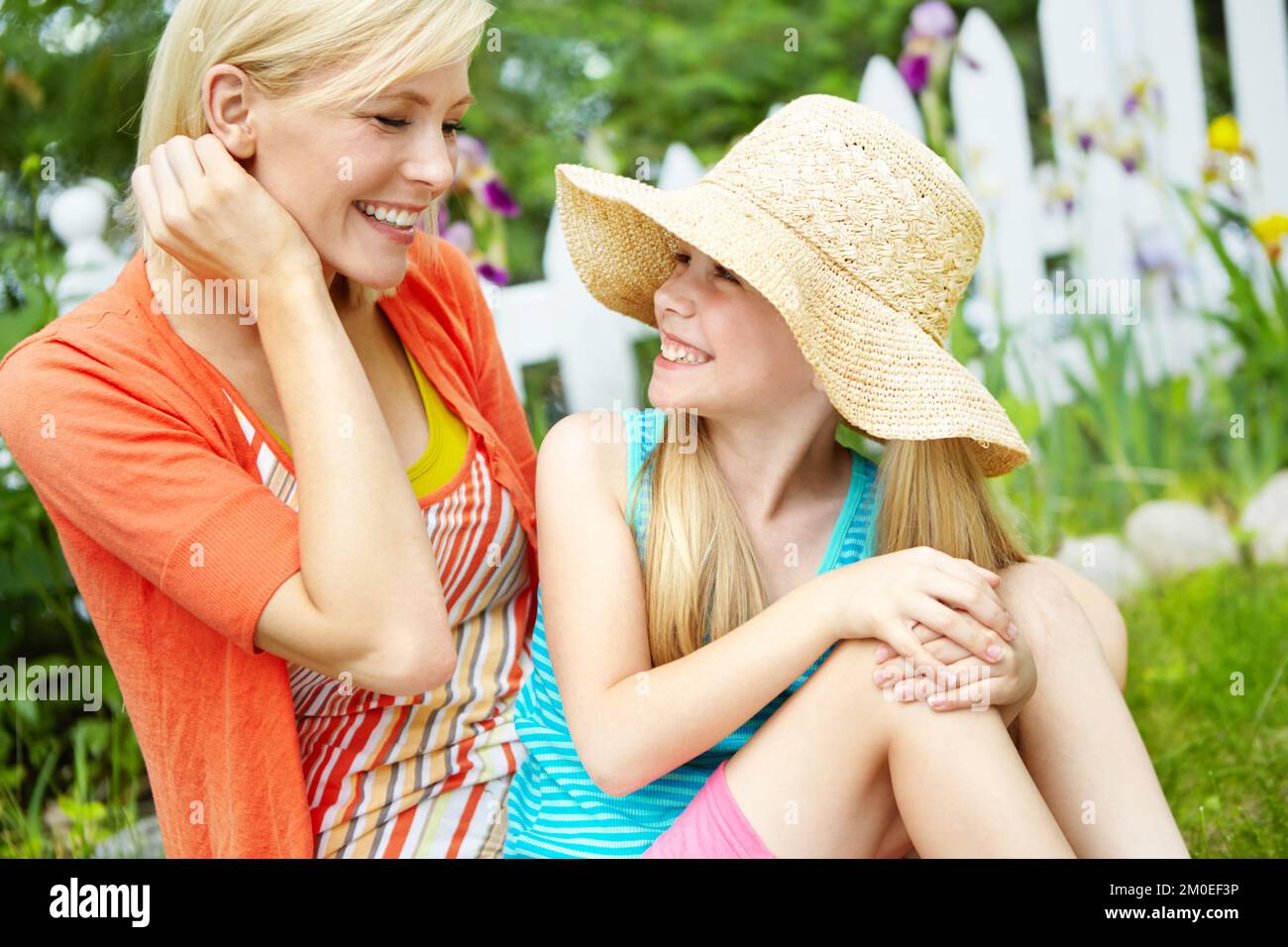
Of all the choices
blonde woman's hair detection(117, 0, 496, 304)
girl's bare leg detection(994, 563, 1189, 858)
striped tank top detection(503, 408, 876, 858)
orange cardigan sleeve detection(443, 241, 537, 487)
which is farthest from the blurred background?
blonde woman's hair detection(117, 0, 496, 304)

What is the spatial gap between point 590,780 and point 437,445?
1.75 ft

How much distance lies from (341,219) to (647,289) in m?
0.58

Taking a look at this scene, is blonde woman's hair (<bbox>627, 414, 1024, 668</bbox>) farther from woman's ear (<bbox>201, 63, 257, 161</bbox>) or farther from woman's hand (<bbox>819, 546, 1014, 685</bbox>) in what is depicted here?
woman's ear (<bbox>201, 63, 257, 161</bbox>)

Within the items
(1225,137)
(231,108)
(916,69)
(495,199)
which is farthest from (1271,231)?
(231,108)

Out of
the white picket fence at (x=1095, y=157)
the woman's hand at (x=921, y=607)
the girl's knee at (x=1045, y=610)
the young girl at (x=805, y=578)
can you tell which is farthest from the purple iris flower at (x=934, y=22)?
the woman's hand at (x=921, y=607)

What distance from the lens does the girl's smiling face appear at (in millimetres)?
1955

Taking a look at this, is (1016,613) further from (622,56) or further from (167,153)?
(622,56)

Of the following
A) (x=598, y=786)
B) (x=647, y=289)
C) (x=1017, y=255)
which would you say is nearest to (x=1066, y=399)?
(x=1017, y=255)

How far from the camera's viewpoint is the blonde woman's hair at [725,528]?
1936 mm

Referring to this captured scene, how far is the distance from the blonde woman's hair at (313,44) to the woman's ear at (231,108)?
0.05 ft

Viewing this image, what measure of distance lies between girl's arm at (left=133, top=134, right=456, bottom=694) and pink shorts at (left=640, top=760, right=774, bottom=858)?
39cm

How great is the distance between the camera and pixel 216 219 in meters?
1.70
